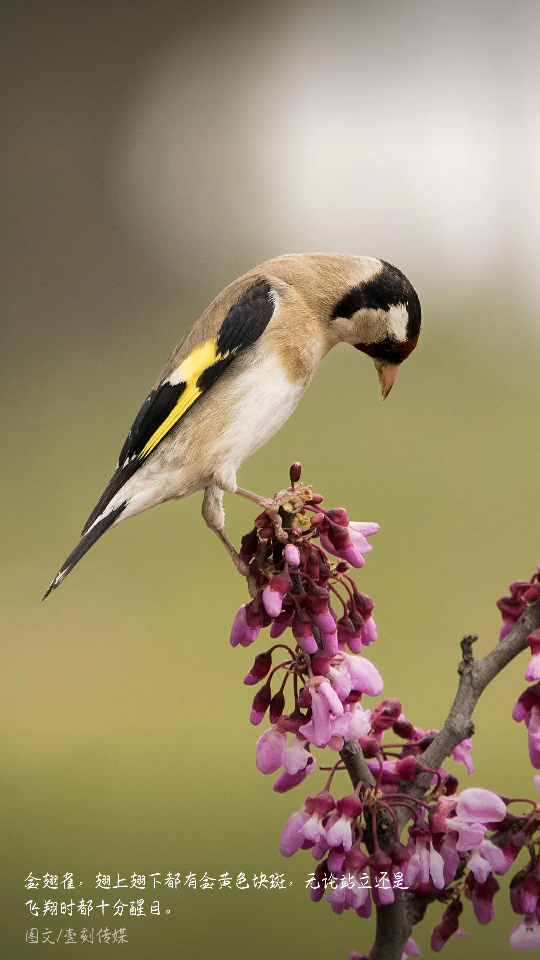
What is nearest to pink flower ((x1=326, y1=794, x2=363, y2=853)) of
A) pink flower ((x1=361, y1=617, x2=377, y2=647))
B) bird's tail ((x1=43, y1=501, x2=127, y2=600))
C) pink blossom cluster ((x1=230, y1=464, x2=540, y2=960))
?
pink blossom cluster ((x1=230, y1=464, x2=540, y2=960))

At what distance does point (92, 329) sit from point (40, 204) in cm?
38

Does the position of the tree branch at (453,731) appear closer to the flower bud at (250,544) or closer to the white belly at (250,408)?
the flower bud at (250,544)

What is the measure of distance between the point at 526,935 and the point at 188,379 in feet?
1.77

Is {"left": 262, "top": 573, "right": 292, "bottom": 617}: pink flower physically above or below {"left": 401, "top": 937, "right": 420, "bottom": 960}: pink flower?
above

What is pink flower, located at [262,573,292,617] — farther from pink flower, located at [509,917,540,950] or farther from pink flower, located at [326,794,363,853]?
pink flower, located at [509,917,540,950]

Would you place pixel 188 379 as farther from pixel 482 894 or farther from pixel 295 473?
pixel 482 894

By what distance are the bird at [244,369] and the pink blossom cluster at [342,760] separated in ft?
0.82

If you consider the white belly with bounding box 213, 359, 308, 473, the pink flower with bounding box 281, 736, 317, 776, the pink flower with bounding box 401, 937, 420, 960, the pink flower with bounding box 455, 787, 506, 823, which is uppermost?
the white belly with bounding box 213, 359, 308, 473

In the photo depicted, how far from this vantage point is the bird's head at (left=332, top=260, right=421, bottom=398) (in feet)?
2.73

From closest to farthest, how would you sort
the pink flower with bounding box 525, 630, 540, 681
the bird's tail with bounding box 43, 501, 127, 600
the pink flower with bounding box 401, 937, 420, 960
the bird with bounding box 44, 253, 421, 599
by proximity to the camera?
the pink flower with bounding box 525, 630, 540, 681, the pink flower with bounding box 401, 937, 420, 960, the bird's tail with bounding box 43, 501, 127, 600, the bird with bounding box 44, 253, 421, 599

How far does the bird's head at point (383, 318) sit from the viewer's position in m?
0.83

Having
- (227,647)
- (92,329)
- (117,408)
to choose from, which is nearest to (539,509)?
(227,647)

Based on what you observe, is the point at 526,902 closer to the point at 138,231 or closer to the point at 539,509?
the point at 539,509

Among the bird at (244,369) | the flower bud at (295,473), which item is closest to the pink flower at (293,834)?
the flower bud at (295,473)
